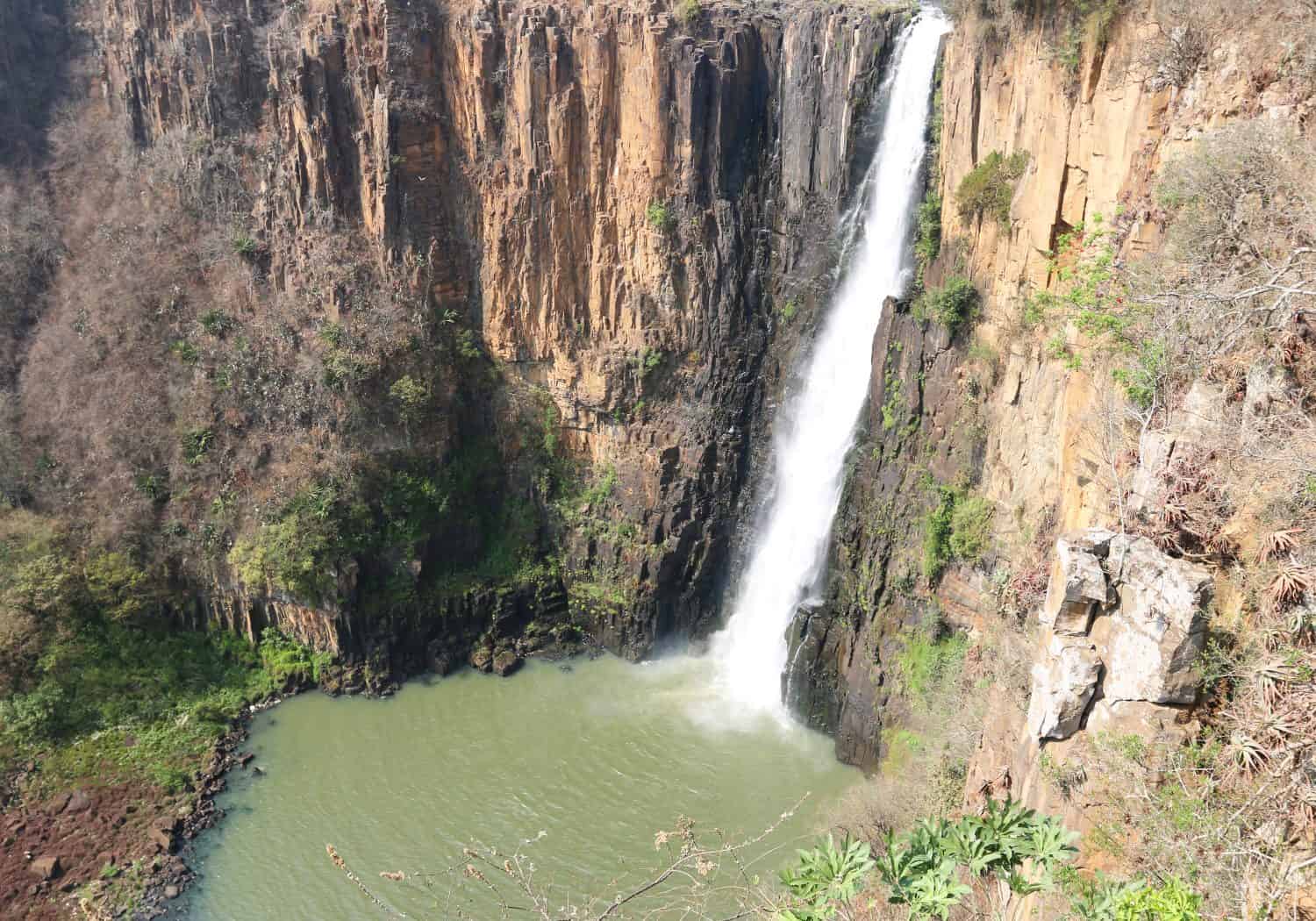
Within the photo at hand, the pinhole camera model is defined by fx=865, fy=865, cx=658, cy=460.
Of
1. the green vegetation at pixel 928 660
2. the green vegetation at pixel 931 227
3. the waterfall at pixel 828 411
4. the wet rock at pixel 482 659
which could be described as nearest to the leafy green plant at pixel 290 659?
the wet rock at pixel 482 659

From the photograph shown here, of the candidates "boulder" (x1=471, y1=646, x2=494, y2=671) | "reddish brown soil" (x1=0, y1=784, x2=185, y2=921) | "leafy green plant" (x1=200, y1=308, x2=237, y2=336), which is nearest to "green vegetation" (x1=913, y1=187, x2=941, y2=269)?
"boulder" (x1=471, y1=646, x2=494, y2=671)

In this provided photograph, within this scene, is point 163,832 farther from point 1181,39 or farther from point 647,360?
point 1181,39

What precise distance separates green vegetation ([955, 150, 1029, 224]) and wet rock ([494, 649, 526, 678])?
11.3m

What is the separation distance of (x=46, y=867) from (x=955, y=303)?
608 inches

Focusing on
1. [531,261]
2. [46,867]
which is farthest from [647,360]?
[46,867]

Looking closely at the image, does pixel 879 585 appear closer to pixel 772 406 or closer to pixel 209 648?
pixel 772 406

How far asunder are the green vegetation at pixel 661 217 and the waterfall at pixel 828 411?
11.4ft

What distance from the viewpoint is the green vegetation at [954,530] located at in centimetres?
Answer: 1199

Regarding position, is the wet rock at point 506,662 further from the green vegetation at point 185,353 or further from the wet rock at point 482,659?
the green vegetation at point 185,353

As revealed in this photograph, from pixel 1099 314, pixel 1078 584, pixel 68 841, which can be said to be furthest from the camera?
pixel 68 841

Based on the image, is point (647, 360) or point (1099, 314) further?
point (647, 360)

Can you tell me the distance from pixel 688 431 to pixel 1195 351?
33.5 feet

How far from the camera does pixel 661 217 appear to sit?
54.0ft

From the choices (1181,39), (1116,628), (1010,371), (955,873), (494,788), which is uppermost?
(1181,39)
